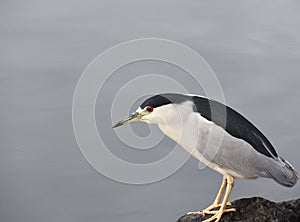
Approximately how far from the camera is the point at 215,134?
15.3 feet

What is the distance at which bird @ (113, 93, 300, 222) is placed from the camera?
4.53 metres

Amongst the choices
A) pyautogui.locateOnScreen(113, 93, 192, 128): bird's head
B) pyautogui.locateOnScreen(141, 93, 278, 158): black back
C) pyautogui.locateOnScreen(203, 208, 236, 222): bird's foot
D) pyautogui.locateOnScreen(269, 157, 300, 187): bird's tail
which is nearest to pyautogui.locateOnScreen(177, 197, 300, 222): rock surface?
pyautogui.locateOnScreen(203, 208, 236, 222): bird's foot

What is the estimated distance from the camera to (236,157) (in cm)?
470

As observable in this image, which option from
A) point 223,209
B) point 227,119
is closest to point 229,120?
point 227,119

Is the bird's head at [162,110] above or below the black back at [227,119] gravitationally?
above

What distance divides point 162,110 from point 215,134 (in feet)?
1.38

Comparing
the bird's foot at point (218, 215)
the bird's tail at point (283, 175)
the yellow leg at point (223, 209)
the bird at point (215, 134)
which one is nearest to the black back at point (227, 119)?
the bird at point (215, 134)

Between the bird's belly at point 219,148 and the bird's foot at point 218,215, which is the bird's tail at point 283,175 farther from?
the bird's foot at point 218,215

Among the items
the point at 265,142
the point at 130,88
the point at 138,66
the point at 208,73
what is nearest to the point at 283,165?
the point at 265,142

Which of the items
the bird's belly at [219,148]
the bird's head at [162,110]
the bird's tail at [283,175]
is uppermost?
the bird's head at [162,110]

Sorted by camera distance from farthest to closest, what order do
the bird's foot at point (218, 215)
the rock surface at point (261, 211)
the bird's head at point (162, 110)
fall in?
the bird's foot at point (218, 215)
the rock surface at point (261, 211)
the bird's head at point (162, 110)

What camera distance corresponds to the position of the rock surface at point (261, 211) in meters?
4.61

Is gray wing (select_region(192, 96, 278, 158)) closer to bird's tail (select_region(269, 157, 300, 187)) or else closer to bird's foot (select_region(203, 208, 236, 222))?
bird's tail (select_region(269, 157, 300, 187))

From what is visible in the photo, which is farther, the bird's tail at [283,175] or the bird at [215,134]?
the bird's tail at [283,175]
